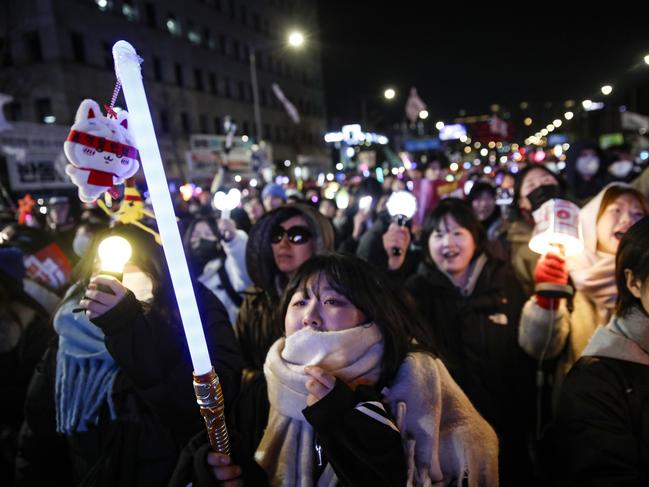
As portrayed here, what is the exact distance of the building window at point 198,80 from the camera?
3819 centimetres

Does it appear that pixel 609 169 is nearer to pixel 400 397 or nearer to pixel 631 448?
pixel 631 448

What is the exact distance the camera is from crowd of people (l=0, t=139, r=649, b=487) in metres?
1.69

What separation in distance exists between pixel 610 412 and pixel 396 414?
88 cm

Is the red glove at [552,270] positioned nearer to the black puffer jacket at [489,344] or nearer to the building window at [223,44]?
the black puffer jacket at [489,344]

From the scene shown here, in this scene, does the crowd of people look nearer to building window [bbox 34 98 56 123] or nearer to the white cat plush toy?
the white cat plush toy

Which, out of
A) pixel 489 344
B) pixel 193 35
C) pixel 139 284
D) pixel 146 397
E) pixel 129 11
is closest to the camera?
pixel 146 397

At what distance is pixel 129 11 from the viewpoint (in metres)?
31.5

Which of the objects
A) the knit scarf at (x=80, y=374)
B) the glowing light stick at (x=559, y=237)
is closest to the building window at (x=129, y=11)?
the knit scarf at (x=80, y=374)

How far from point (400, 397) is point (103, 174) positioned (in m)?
1.58

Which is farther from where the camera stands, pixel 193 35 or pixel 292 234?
pixel 193 35

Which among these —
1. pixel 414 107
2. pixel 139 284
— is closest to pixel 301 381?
pixel 139 284

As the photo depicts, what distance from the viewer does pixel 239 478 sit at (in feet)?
4.88

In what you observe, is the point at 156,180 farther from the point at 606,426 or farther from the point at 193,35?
the point at 193,35

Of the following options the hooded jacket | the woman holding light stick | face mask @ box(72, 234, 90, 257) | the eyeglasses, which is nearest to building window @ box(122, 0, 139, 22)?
face mask @ box(72, 234, 90, 257)
